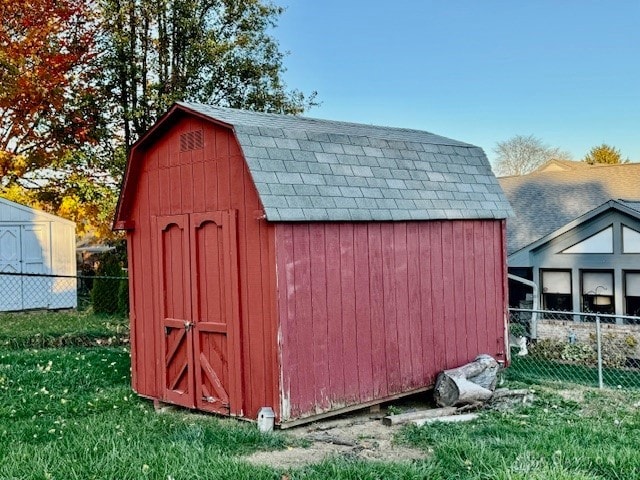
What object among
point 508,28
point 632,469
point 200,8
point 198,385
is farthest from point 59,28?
point 632,469

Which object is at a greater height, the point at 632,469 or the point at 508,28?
the point at 508,28

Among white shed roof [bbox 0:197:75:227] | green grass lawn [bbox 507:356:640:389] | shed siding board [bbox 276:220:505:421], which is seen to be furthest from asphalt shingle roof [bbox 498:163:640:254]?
white shed roof [bbox 0:197:75:227]

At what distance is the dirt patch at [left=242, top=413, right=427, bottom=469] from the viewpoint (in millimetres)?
5863

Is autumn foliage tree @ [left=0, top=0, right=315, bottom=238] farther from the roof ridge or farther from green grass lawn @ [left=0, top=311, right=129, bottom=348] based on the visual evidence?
the roof ridge

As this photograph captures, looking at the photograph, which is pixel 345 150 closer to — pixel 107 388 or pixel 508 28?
pixel 107 388

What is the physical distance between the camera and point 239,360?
721 cm

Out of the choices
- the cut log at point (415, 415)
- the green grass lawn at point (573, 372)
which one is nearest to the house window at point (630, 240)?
the green grass lawn at point (573, 372)

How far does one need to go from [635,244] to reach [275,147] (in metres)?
11.0

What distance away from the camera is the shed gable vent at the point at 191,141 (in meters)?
7.64

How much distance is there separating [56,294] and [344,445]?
14414 millimetres

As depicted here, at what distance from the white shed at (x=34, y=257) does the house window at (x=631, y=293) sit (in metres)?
13.2

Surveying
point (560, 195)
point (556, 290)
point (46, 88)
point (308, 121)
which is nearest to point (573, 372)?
point (556, 290)

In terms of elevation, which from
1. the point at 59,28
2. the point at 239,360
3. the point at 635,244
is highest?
the point at 59,28

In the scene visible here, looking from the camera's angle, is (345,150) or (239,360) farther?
(345,150)
